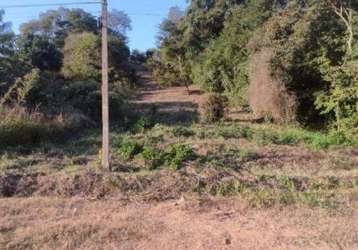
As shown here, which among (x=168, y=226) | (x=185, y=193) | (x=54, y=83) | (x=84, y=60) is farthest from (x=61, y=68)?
(x=168, y=226)

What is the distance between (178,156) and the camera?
9.17 metres

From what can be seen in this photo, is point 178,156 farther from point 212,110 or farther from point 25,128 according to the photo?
point 212,110

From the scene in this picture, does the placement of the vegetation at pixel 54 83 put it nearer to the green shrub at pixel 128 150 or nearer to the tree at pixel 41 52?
the tree at pixel 41 52

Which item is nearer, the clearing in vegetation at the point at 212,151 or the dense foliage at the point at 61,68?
the clearing in vegetation at the point at 212,151

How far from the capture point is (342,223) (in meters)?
6.05

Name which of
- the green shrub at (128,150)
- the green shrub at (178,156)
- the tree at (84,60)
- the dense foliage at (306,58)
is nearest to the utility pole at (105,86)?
the green shrub at (128,150)

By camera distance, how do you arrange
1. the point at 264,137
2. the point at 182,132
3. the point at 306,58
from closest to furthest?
the point at 264,137, the point at 182,132, the point at 306,58

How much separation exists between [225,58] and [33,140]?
10.5 meters

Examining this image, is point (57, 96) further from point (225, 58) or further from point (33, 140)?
point (225, 58)

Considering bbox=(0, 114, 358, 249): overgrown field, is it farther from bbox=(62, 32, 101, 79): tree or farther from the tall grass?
bbox=(62, 32, 101, 79): tree

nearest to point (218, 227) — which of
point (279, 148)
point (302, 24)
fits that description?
point (279, 148)

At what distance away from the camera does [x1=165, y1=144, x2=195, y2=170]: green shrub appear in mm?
8914

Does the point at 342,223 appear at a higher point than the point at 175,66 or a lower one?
lower

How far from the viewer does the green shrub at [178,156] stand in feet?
29.2
